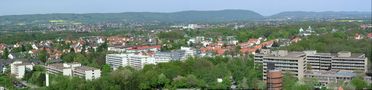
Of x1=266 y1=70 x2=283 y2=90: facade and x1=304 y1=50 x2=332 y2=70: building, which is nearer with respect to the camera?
x1=266 y1=70 x2=283 y2=90: facade

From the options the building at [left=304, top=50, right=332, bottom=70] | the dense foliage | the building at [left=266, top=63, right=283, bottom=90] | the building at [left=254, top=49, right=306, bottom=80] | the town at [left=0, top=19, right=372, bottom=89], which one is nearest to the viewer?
the building at [left=266, top=63, right=283, bottom=90]

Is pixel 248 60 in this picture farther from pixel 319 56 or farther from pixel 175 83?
pixel 175 83

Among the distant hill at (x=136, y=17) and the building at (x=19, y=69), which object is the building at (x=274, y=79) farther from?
the distant hill at (x=136, y=17)

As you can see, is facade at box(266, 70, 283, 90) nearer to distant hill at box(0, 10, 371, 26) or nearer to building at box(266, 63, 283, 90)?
building at box(266, 63, 283, 90)

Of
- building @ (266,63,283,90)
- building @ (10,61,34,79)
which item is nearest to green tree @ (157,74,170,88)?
building @ (266,63,283,90)

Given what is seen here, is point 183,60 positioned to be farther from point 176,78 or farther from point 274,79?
point 274,79

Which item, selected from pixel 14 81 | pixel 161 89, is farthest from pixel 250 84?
pixel 14 81

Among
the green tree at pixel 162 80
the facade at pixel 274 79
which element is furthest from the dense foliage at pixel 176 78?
the facade at pixel 274 79
